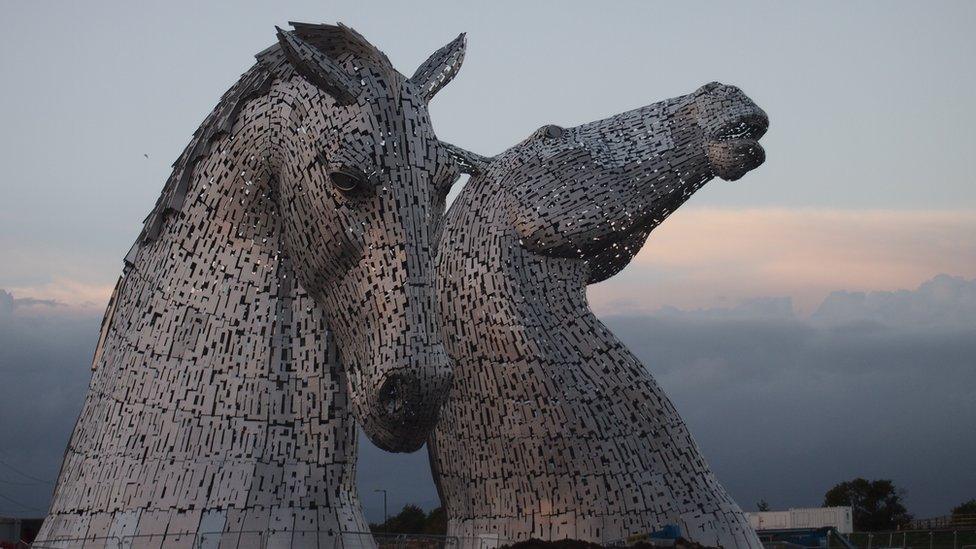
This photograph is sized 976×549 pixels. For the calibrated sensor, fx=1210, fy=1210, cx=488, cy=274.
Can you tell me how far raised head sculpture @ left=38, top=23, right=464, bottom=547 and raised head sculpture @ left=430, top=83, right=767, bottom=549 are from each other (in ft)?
21.2

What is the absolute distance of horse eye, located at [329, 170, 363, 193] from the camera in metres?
4.61

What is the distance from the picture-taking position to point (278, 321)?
16.8 feet

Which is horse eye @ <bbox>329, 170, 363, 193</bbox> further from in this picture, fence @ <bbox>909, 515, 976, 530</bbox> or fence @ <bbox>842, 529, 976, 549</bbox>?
fence @ <bbox>909, 515, 976, 530</bbox>

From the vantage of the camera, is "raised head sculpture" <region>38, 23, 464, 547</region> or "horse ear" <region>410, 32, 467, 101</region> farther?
"horse ear" <region>410, 32, 467, 101</region>

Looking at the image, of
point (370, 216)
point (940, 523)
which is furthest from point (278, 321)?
point (940, 523)

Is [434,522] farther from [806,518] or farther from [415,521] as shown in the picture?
[806,518]

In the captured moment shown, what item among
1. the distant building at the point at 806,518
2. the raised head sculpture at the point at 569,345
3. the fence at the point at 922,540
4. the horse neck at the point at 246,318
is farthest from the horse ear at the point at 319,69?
the distant building at the point at 806,518

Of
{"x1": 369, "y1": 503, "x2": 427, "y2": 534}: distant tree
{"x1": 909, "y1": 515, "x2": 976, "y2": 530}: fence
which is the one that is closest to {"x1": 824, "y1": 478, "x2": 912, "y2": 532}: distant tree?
{"x1": 909, "y1": 515, "x2": 976, "y2": 530}: fence

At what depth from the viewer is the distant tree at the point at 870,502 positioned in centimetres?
4297

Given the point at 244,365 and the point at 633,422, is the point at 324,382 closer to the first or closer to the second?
the point at 244,365

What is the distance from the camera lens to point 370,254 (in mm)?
4676

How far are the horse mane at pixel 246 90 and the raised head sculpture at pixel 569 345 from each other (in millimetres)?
6391

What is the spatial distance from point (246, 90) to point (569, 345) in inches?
273

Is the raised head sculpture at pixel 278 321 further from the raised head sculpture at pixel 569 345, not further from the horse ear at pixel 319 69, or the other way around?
the raised head sculpture at pixel 569 345
